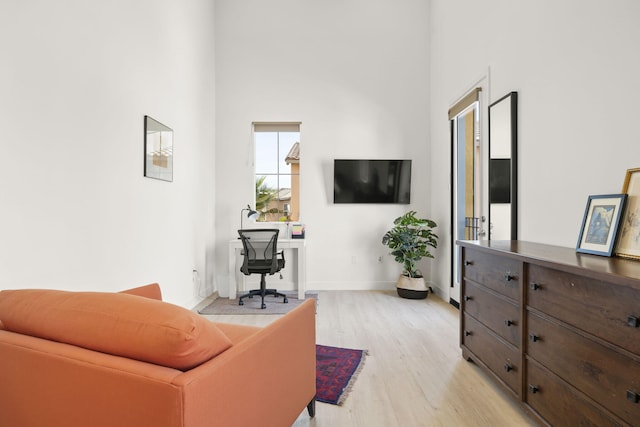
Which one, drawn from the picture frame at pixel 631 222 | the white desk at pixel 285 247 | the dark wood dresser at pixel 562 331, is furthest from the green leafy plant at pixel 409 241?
the picture frame at pixel 631 222

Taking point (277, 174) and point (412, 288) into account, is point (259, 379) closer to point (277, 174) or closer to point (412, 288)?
point (412, 288)

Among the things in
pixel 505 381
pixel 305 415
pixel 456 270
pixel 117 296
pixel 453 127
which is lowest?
pixel 305 415

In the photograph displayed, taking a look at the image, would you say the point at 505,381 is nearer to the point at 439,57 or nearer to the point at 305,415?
the point at 305,415

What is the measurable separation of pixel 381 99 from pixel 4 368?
5.01 meters

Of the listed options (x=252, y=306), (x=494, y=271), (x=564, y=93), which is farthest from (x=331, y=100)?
(x=494, y=271)

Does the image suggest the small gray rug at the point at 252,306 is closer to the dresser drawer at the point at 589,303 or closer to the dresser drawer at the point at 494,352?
the dresser drawer at the point at 494,352

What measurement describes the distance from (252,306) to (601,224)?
358cm

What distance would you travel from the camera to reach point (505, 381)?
2125 millimetres

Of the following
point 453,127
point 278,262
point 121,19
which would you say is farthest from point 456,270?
point 121,19

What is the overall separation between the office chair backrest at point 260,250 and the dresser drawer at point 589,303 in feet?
9.94

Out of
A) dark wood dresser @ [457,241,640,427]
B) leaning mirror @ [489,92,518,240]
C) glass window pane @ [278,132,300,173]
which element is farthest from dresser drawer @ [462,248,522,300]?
glass window pane @ [278,132,300,173]

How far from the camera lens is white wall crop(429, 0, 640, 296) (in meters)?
1.90

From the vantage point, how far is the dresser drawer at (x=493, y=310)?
80.7 inches

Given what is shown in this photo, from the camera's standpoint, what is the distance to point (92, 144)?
8.02 feet
